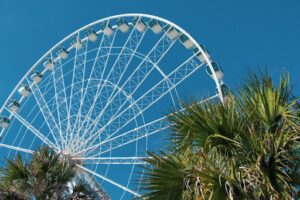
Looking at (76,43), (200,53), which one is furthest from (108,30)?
(200,53)

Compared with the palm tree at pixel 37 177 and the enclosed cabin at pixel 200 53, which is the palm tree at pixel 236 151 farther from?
the enclosed cabin at pixel 200 53

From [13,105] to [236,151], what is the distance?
20.9 m

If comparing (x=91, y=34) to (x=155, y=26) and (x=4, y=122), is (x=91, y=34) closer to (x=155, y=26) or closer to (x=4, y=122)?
(x=155, y=26)

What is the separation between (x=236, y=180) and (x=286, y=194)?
0.56 metres

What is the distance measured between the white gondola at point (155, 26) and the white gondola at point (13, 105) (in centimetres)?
994

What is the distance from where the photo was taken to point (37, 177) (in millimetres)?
8938

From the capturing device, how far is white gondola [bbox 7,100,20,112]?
2294 centimetres

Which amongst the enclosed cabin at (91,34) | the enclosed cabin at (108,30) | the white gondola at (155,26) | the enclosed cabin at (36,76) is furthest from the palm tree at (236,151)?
the enclosed cabin at (36,76)

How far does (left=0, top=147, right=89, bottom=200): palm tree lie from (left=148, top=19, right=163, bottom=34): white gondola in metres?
11.9

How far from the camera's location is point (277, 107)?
430 cm

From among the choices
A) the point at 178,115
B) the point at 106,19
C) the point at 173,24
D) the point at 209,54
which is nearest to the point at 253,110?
the point at 178,115

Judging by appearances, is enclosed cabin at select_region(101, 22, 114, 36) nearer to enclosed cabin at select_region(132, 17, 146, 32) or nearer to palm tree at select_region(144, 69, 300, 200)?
enclosed cabin at select_region(132, 17, 146, 32)

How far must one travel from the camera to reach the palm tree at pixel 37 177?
879cm

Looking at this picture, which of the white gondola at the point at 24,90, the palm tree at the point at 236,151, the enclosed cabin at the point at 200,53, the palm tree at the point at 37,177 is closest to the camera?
the palm tree at the point at 236,151
